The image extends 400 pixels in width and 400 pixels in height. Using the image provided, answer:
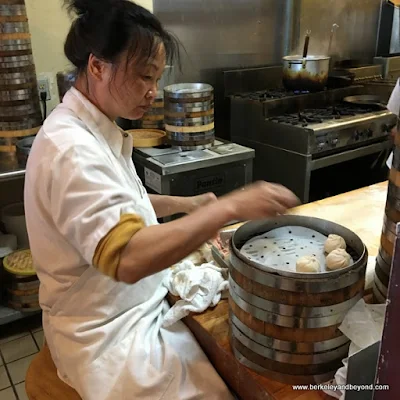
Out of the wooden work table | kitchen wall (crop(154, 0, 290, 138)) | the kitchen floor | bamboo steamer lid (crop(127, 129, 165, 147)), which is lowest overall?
the kitchen floor

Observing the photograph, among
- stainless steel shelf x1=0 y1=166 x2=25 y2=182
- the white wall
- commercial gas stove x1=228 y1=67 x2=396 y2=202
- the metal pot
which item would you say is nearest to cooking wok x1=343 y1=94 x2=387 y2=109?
commercial gas stove x1=228 y1=67 x2=396 y2=202

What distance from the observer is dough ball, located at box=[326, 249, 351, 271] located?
0.91 meters

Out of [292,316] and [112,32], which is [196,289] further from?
[112,32]

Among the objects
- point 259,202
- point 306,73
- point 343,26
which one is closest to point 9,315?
point 259,202

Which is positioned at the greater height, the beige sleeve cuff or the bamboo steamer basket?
the beige sleeve cuff

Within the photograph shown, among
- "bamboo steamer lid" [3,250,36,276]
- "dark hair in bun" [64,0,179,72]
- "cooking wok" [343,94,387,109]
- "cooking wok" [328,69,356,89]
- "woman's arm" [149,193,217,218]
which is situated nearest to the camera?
"dark hair in bun" [64,0,179,72]

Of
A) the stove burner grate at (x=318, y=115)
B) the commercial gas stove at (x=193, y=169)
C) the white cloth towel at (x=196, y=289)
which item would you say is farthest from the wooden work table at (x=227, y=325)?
the stove burner grate at (x=318, y=115)

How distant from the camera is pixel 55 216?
98 centimetres

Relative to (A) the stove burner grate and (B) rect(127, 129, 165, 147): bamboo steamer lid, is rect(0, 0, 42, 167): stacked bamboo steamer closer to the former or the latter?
(B) rect(127, 129, 165, 147): bamboo steamer lid

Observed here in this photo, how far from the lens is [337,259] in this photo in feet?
3.02

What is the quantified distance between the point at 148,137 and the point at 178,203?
3.70ft

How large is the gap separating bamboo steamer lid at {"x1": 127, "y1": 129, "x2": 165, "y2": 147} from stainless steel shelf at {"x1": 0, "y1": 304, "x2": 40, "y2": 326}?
1074 mm

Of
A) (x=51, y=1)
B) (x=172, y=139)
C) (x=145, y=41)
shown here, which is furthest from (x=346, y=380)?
(x=51, y=1)

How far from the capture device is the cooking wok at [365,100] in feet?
9.93
